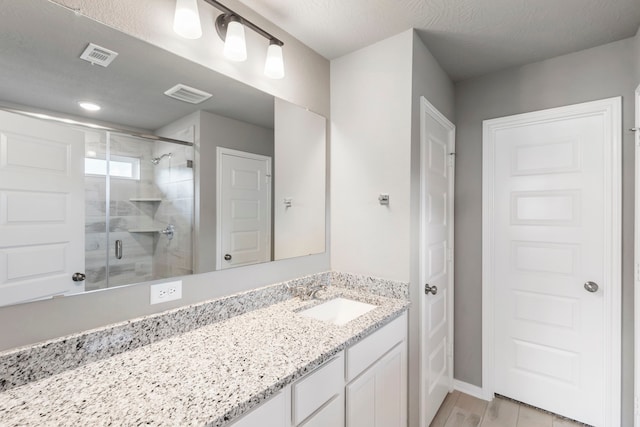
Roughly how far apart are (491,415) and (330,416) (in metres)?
1.59

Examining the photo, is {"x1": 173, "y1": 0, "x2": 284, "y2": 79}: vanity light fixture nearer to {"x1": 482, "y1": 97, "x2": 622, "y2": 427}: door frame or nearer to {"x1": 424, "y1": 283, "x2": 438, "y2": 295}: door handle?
{"x1": 424, "y1": 283, "x2": 438, "y2": 295}: door handle

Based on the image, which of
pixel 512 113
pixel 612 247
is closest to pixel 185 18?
pixel 512 113

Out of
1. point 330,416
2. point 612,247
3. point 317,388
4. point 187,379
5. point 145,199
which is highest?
point 145,199

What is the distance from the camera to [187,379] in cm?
92

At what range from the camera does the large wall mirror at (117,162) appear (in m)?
0.91

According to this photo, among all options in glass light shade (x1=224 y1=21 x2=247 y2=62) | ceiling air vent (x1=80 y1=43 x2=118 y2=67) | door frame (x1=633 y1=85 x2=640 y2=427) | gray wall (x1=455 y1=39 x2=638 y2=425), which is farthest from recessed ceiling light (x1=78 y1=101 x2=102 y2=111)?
door frame (x1=633 y1=85 x2=640 y2=427)

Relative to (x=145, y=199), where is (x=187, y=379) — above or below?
below

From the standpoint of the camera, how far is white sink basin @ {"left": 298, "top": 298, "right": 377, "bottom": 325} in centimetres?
169

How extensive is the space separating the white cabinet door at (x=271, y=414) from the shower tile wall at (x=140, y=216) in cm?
66

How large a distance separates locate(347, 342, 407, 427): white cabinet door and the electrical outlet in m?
0.84

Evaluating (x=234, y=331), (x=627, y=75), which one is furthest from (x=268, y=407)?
(x=627, y=75)

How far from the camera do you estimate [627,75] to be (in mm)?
1798

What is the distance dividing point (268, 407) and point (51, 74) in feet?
4.23

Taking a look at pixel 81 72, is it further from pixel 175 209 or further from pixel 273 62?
pixel 273 62
